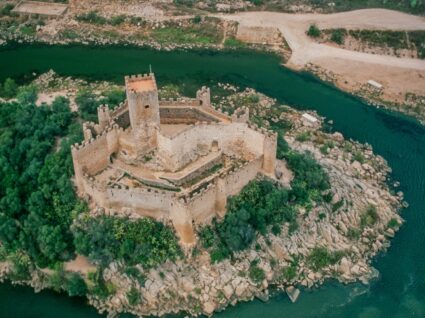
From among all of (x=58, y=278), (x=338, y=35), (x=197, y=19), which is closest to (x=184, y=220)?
(x=58, y=278)

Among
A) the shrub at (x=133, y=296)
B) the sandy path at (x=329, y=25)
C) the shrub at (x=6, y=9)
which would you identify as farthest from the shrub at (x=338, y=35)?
the shrub at (x=133, y=296)

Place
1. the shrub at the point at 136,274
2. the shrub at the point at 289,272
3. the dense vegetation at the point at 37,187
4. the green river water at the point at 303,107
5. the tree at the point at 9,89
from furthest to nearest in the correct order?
the tree at the point at 9,89, the shrub at the point at 289,272, the dense vegetation at the point at 37,187, the green river water at the point at 303,107, the shrub at the point at 136,274

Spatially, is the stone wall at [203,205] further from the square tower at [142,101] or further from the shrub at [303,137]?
the shrub at [303,137]

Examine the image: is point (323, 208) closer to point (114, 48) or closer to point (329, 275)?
point (329, 275)

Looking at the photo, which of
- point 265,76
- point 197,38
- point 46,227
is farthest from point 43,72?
point 46,227

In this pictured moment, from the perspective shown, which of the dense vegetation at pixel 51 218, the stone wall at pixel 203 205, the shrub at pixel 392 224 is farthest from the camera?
the shrub at pixel 392 224

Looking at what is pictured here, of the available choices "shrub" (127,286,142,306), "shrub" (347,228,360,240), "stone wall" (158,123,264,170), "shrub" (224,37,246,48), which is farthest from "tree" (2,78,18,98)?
"shrub" (347,228,360,240)

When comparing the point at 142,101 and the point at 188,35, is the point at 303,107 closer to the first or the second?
the point at 188,35
